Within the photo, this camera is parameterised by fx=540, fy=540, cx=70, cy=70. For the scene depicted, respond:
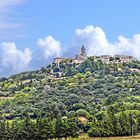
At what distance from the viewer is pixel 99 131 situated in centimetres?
17450

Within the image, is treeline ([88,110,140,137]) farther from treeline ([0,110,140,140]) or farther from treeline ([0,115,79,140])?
treeline ([0,115,79,140])

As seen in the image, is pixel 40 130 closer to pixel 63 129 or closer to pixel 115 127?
pixel 63 129

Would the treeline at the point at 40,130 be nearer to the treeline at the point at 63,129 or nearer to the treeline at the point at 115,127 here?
the treeline at the point at 63,129

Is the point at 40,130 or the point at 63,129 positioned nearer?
the point at 40,130

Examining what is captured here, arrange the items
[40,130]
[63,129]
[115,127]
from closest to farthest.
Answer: [40,130], [115,127], [63,129]

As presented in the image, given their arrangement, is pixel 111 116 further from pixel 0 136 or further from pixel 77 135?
pixel 0 136

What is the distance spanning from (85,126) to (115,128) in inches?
1034

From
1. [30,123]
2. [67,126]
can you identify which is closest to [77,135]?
[67,126]

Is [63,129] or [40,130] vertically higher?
[63,129]

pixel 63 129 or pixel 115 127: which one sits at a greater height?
pixel 63 129

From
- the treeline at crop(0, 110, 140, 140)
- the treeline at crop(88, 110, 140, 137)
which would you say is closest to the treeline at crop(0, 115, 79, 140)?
the treeline at crop(0, 110, 140, 140)

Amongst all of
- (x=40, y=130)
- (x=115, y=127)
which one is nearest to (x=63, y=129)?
(x=40, y=130)

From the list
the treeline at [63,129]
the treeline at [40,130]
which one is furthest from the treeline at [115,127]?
the treeline at [40,130]

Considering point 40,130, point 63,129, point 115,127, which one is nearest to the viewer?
point 40,130
